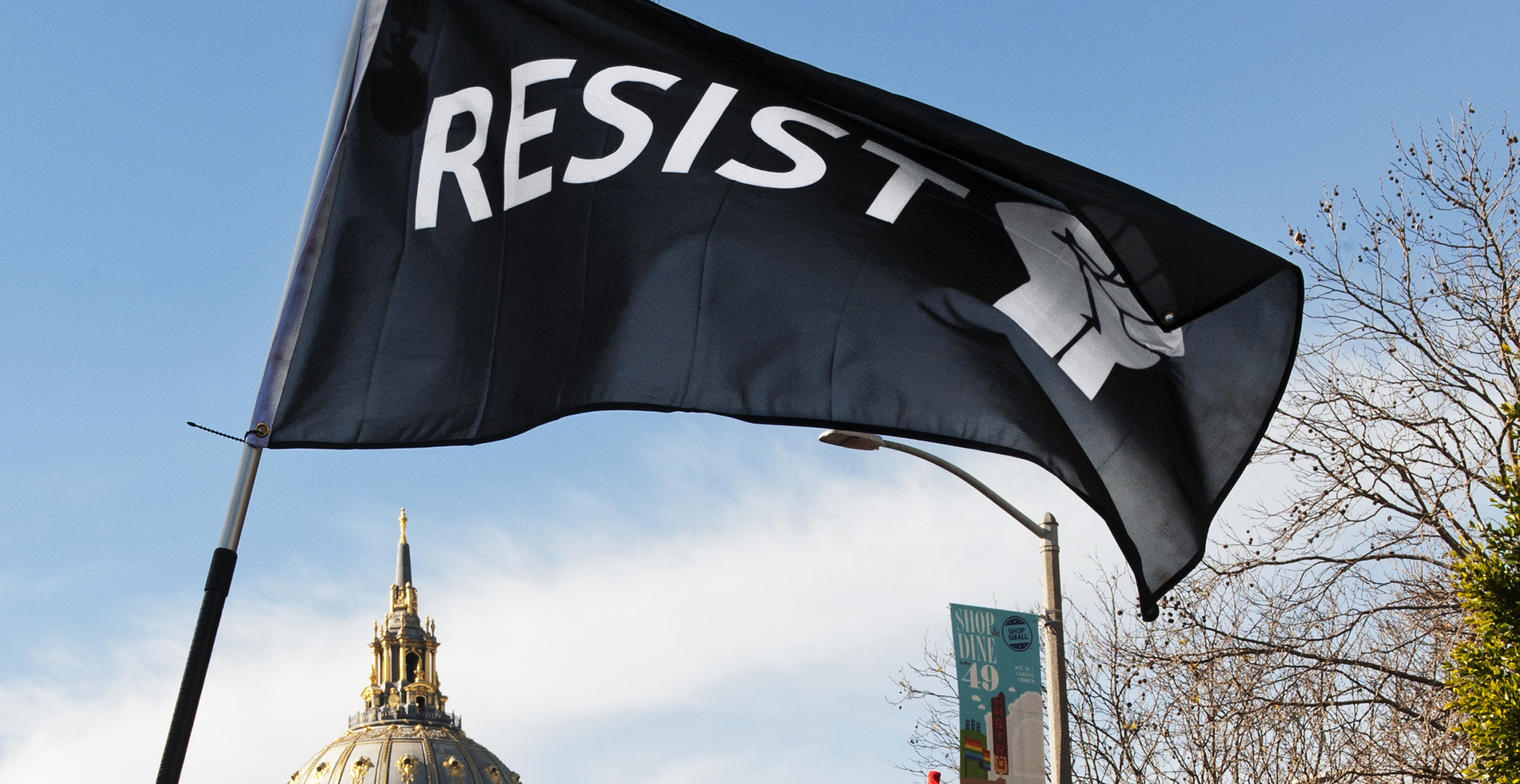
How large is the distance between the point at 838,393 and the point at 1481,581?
7.50 meters

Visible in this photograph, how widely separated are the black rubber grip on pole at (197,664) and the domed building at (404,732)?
169 metres

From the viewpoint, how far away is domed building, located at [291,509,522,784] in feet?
547

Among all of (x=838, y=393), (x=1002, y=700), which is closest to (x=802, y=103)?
(x=838, y=393)

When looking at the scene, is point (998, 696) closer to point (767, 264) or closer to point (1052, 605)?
point (1052, 605)

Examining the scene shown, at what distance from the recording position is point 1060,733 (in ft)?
41.0

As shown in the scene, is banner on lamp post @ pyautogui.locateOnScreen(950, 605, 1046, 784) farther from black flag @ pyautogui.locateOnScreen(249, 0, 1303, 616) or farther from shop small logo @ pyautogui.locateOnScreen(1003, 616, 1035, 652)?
black flag @ pyautogui.locateOnScreen(249, 0, 1303, 616)

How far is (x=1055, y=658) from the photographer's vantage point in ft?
41.7

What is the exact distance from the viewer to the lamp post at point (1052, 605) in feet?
40.9

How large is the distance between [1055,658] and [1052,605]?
2.12 ft

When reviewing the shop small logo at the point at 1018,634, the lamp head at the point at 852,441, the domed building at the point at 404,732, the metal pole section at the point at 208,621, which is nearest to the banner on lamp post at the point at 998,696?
the shop small logo at the point at 1018,634

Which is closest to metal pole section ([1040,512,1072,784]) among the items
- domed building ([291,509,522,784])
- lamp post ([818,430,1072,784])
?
lamp post ([818,430,1072,784])

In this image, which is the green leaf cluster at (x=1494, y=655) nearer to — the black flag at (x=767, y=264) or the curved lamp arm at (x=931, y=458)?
the curved lamp arm at (x=931, y=458)

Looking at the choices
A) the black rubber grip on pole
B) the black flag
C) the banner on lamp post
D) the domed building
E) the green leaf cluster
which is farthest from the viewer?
the domed building

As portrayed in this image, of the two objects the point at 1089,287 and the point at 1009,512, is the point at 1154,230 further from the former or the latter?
the point at 1009,512
